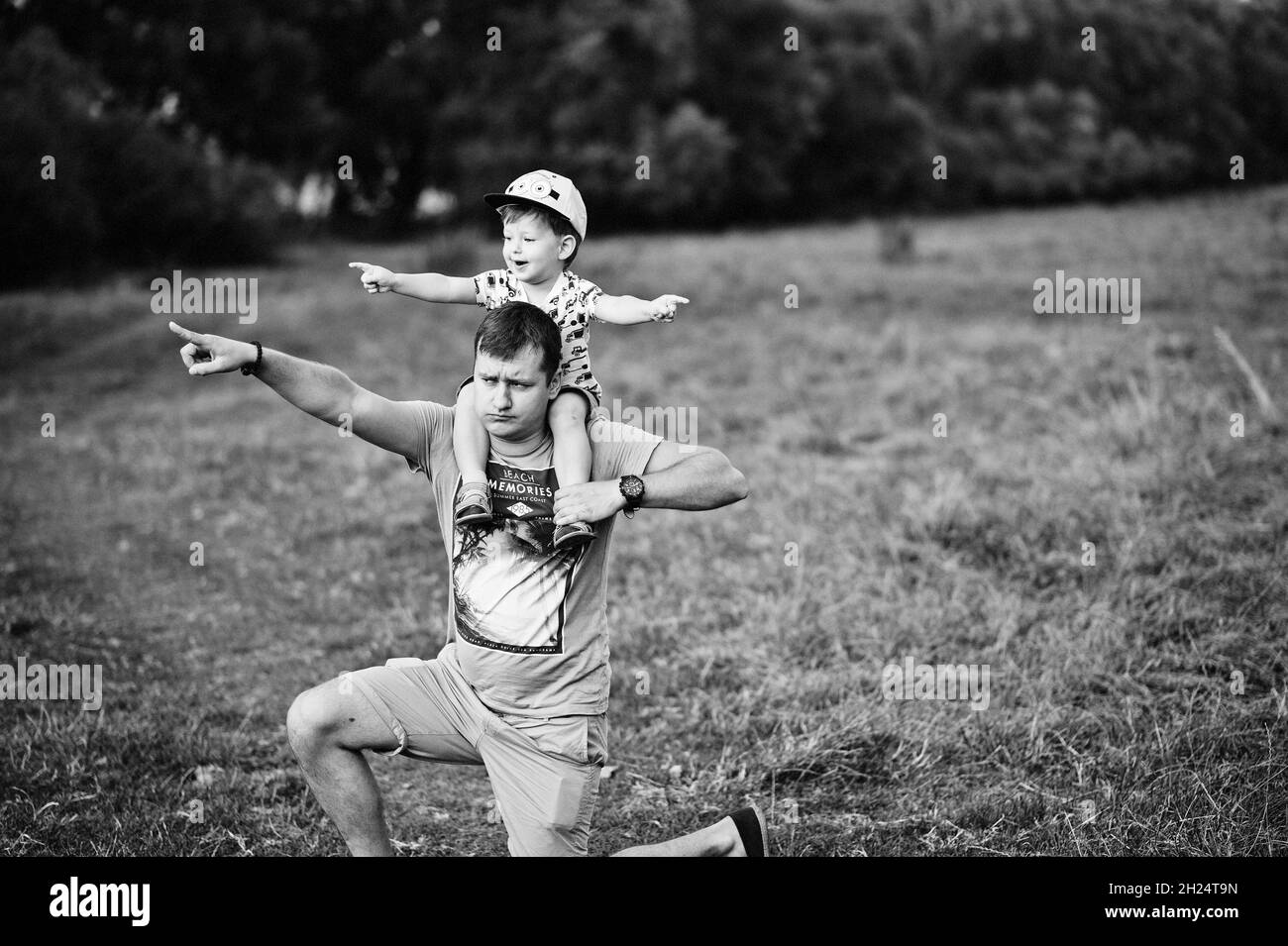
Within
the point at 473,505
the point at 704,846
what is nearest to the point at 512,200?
the point at 473,505

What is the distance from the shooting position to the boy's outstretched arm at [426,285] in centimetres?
379

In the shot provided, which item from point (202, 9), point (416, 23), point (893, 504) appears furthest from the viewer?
point (416, 23)

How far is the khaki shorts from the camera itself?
11.2 ft

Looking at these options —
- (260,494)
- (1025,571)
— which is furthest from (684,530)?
(260,494)

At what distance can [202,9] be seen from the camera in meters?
21.6

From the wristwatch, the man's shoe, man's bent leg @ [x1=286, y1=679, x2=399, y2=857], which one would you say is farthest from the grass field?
the wristwatch

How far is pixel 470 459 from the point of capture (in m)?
3.49

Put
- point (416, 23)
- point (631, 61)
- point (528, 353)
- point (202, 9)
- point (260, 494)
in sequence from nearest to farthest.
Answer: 1. point (528, 353)
2. point (260, 494)
3. point (202, 9)
4. point (631, 61)
5. point (416, 23)

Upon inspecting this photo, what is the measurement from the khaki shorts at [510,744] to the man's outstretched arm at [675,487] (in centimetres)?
61

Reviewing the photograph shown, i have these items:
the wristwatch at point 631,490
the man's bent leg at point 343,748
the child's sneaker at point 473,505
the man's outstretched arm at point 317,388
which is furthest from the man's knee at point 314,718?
the wristwatch at point 631,490

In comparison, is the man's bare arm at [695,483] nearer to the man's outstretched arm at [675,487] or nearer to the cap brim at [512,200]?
the man's outstretched arm at [675,487]

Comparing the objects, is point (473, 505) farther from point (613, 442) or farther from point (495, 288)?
point (495, 288)

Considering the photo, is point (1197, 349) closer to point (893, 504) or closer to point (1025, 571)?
point (893, 504)
